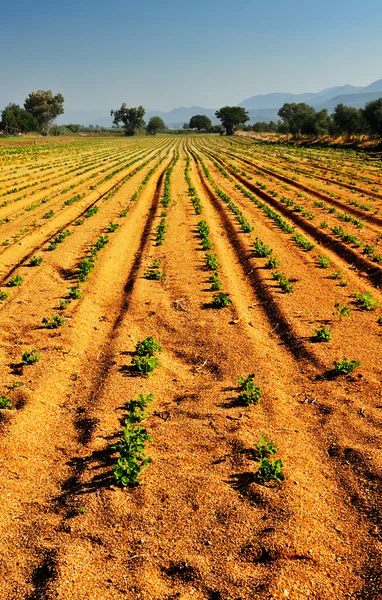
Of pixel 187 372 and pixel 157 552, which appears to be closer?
pixel 157 552

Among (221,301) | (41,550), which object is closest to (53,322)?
(221,301)

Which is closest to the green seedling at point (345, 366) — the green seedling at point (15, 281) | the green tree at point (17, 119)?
the green seedling at point (15, 281)

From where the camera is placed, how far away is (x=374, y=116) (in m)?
62.3

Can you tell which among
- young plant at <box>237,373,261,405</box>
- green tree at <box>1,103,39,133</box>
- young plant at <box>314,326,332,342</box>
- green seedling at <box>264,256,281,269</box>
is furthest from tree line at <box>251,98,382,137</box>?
green tree at <box>1,103,39,133</box>

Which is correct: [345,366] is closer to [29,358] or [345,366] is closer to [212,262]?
[29,358]

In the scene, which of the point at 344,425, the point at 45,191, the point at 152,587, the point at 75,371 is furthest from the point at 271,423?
the point at 45,191

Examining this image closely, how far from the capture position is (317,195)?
1039 inches

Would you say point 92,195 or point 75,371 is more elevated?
point 92,195

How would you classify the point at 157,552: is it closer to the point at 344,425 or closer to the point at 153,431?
the point at 153,431

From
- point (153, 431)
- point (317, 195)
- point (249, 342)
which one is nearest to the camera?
point (153, 431)

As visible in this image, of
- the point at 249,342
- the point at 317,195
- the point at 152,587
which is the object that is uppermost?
the point at 317,195

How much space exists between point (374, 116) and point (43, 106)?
128072mm

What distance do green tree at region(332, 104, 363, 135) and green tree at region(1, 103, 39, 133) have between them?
95.6 metres

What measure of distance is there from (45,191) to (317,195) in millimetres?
17602
